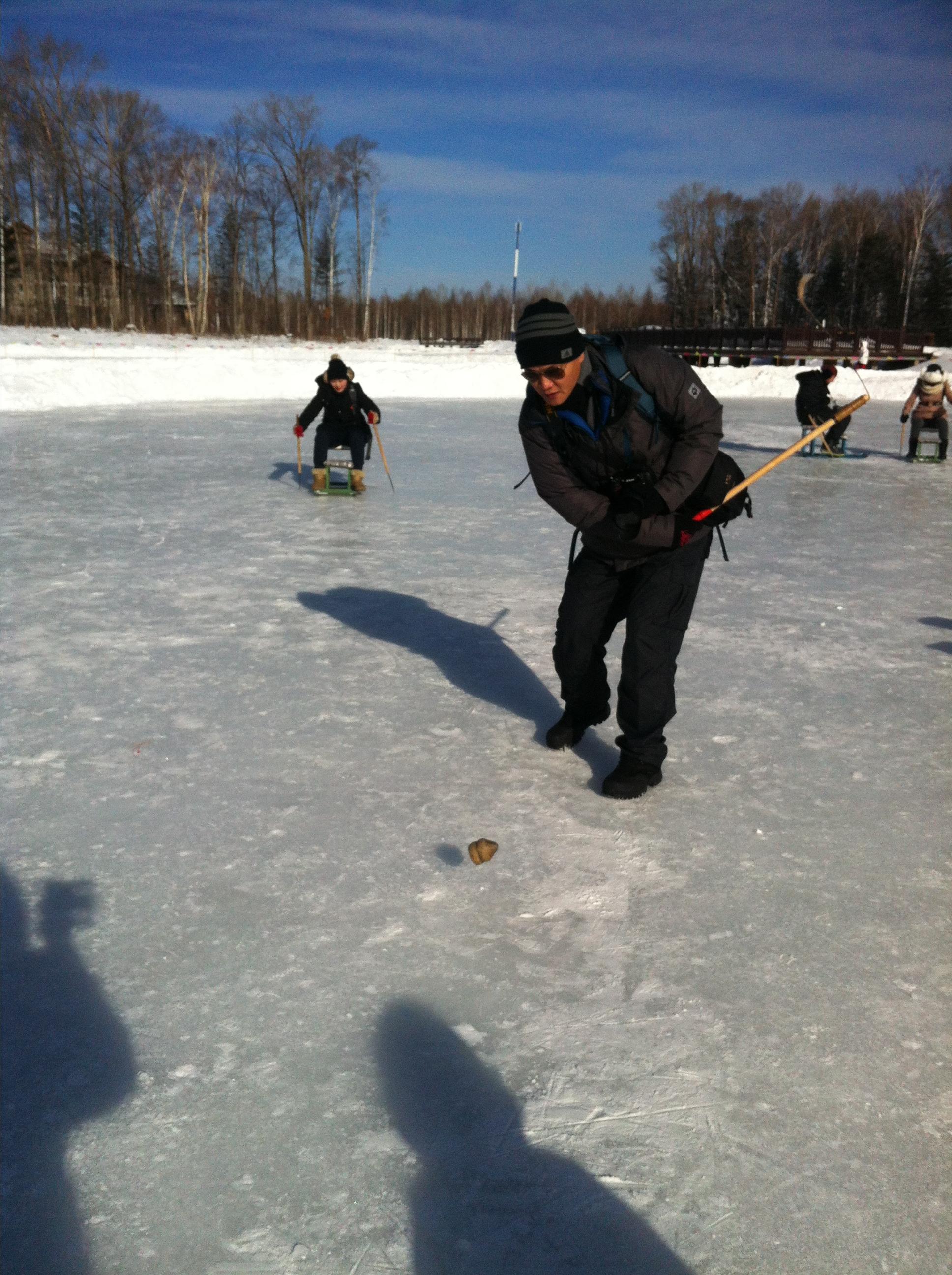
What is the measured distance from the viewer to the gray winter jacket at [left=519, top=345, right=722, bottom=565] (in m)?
3.03

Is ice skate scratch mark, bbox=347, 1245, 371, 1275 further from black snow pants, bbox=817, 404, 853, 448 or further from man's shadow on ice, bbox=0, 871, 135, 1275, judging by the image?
black snow pants, bbox=817, 404, 853, 448

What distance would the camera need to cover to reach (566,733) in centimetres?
381

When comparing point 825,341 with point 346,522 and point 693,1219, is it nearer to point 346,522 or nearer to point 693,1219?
point 346,522

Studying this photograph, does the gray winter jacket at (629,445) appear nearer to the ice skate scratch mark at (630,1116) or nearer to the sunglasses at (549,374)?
the sunglasses at (549,374)

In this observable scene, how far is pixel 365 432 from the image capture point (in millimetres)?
9555

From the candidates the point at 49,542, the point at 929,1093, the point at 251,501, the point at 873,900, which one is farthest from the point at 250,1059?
the point at 251,501

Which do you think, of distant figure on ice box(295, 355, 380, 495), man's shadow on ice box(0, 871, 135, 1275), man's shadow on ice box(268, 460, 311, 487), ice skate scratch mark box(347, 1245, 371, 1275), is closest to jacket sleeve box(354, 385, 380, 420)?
distant figure on ice box(295, 355, 380, 495)

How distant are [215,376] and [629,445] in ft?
61.5

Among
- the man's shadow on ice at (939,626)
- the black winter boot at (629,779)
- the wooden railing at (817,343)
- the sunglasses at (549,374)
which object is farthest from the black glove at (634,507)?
the wooden railing at (817,343)

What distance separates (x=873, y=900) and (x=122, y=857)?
7.07ft

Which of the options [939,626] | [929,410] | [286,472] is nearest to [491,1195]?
[939,626]

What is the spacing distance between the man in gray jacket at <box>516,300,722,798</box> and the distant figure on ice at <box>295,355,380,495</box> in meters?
6.31

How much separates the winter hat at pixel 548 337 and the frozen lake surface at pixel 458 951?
1.43m

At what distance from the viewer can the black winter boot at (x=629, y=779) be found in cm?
338
